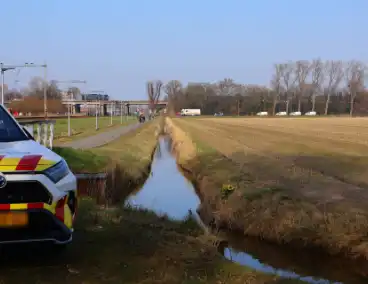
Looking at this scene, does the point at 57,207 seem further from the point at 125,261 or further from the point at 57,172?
the point at 125,261

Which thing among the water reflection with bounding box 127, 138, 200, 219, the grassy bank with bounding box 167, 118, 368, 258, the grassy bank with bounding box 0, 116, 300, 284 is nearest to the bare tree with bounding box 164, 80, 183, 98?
the water reflection with bounding box 127, 138, 200, 219

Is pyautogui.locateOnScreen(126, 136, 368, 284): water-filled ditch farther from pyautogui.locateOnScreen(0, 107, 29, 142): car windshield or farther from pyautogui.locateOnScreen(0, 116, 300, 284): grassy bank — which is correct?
pyautogui.locateOnScreen(0, 107, 29, 142): car windshield

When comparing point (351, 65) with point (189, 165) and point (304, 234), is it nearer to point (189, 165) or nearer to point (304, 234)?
point (189, 165)

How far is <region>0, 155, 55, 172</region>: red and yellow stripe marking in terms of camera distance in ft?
14.3

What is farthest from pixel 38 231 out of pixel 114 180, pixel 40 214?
pixel 114 180

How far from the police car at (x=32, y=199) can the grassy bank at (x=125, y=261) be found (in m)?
0.53

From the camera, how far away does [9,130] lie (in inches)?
235

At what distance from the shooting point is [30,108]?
93812 mm

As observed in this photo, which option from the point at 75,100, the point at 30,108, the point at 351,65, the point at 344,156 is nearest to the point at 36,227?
the point at 344,156

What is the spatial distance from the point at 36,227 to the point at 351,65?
483 feet

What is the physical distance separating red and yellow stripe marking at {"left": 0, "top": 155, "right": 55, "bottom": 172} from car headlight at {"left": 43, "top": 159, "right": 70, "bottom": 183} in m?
0.06

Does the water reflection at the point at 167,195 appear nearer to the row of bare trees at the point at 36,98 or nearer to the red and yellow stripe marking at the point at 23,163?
the red and yellow stripe marking at the point at 23,163

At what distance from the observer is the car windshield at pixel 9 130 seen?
568 cm

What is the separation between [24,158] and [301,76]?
148m
